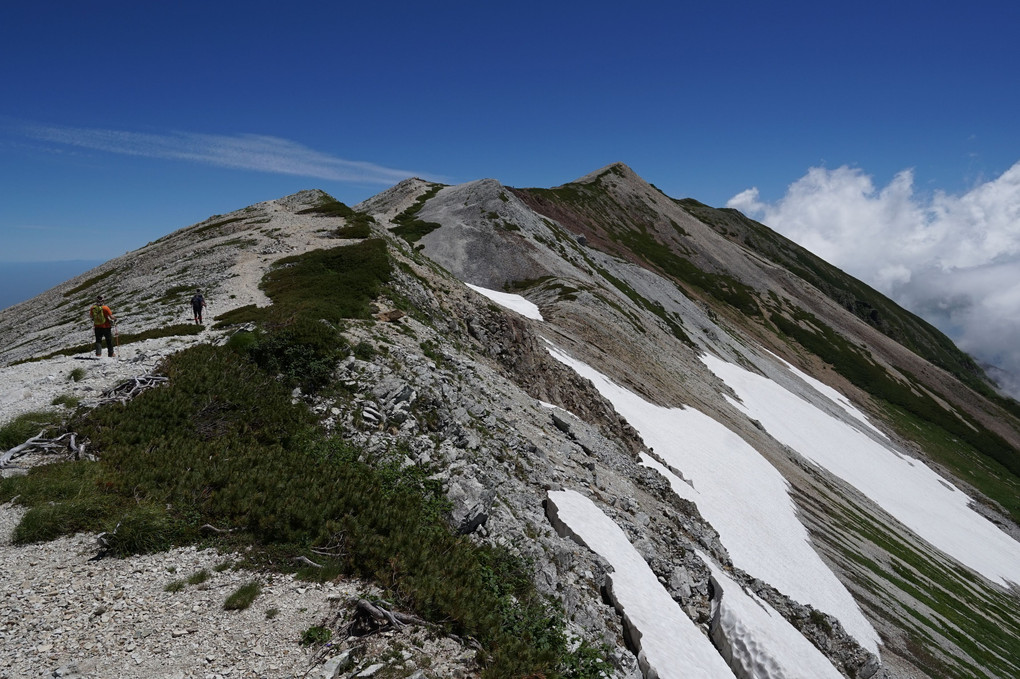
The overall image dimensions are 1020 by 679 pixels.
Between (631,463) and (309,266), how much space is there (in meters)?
25.0

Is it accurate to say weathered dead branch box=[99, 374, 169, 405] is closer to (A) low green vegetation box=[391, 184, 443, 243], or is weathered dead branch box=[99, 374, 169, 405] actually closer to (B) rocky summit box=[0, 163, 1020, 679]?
(B) rocky summit box=[0, 163, 1020, 679]

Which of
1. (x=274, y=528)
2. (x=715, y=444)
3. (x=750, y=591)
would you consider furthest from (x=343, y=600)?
(x=715, y=444)

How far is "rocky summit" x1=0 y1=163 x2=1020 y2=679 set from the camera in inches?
352

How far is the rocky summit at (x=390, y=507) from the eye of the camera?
894cm

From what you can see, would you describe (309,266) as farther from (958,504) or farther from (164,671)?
(958,504)

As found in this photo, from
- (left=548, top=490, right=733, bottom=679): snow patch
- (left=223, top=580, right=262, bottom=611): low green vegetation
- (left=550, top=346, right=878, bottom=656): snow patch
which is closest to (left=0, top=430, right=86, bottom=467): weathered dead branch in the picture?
(left=223, top=580, right=262, bottom=611): low green vegetation

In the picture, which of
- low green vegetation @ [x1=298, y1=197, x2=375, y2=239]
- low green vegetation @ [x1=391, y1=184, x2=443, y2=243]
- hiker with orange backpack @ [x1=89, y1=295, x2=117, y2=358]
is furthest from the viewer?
low green vegetation @ [x1=391, y1=184, x2=443, y2=243]

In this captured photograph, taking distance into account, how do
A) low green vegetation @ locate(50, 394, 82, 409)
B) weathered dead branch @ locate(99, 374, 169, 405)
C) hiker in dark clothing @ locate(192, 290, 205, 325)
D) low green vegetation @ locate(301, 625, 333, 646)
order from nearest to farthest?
1. low green vegetation @ locate(301, 625, 333, 646)
2. low green vegetation @ locate(50, 394, 82, 409)
3. weathered dead branch @ locate(99, 374, 169, 405)
4. hiker in dark clothing @ locate(192, 290, 205, 325)

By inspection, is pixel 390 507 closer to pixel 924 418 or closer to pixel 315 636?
pixel 315 636

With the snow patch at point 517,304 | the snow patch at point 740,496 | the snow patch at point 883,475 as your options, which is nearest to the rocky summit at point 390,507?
the snow patch at point 740,496

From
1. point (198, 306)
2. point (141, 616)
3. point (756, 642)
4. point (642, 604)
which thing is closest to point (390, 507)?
point (141, 616)

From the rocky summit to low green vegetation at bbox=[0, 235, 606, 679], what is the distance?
0.07 meters

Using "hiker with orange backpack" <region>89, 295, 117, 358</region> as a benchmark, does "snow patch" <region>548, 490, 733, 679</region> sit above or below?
below

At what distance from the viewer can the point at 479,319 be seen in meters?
35.7
